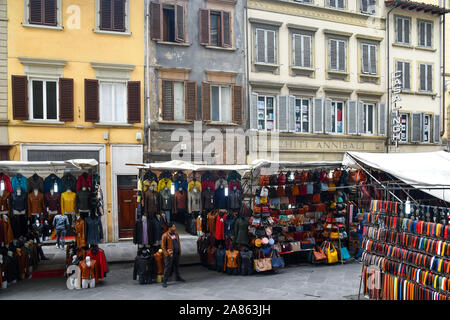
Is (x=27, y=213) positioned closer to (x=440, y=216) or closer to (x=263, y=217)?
(x=263, y=217)

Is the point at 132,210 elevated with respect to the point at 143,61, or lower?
lower

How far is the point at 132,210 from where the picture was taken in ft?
61.0

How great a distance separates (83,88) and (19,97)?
95.6 inches

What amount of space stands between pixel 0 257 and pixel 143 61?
10.4m

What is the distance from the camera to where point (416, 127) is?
2423 cm

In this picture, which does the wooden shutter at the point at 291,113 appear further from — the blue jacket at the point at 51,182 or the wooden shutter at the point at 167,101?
the blue jacket at the point at 51,182

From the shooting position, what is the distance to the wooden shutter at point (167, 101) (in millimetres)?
19078

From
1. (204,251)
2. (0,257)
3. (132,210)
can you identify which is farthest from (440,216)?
(132,210)

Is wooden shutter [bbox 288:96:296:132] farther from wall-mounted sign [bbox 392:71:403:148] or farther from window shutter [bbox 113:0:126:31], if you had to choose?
window shutter [bbox 113:0:126:31]

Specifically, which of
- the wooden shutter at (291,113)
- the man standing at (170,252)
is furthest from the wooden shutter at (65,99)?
the wooden shutter at (291,113)

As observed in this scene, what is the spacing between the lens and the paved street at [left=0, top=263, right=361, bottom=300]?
411 inches

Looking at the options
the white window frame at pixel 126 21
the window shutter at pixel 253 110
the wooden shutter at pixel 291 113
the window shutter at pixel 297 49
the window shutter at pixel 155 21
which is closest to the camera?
the white window frame at pixel 126 21

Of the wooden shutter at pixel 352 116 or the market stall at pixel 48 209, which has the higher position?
the wooden shutter at pixel 352 116

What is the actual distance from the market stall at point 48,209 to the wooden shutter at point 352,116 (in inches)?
568
